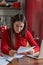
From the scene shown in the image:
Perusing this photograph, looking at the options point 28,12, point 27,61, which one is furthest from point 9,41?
point 28,12

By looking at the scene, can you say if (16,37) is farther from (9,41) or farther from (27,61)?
(27,61)

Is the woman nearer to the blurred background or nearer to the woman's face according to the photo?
the woman's face

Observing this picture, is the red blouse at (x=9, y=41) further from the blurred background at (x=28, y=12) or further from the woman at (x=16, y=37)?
the blurred background at (x=28, y=12)

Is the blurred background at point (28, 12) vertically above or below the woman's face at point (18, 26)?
below

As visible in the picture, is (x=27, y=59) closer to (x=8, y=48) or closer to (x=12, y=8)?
(x=8, y=48)

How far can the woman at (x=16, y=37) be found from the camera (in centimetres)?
181

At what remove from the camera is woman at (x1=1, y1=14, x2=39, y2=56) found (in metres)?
1.81

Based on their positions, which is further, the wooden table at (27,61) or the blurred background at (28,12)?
the blurred background at (28,12)

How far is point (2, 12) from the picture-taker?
3.62 metres

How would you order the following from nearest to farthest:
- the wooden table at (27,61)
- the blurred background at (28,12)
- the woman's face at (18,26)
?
the wooden table at (27,61) < the woman's face at (18,26) < the blurred background at (28,12)

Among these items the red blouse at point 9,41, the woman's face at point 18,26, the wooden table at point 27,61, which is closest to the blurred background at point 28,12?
the red blouse at point 9,41

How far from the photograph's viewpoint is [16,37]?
1.93 metres

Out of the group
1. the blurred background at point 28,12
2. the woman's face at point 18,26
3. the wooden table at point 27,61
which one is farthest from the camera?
the blurred background at point 28,12

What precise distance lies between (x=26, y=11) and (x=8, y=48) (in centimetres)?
185
